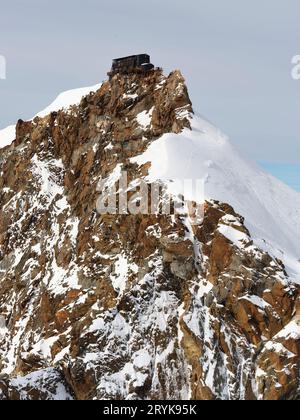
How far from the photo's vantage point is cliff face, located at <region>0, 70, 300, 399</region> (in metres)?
82.2

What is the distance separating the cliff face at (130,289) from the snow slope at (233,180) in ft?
7.28

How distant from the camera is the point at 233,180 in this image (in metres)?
98.9

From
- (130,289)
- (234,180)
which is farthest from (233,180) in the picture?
Result: (130,289)

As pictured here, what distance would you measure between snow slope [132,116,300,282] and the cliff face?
2.22 meters

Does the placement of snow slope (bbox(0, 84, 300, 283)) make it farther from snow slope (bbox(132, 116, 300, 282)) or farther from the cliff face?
the cliff face

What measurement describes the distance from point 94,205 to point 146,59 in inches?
862

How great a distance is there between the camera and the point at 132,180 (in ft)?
318

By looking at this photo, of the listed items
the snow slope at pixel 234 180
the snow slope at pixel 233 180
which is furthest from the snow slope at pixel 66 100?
the snow slope at pixel 233 180

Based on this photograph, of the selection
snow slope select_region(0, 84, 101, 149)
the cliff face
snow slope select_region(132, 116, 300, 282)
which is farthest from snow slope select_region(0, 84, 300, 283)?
snow slope select_region(0, 84, 101, 149)

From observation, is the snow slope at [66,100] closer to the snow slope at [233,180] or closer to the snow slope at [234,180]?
the snow slope at [234,180]

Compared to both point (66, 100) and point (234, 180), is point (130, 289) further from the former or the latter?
point (66, 100)

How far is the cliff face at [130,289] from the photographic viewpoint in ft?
270

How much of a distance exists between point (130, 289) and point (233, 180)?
19.2 metres

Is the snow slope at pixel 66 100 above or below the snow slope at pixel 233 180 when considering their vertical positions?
above
